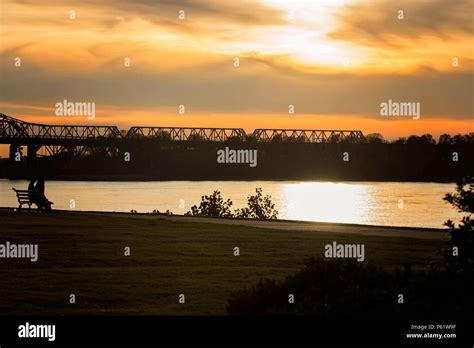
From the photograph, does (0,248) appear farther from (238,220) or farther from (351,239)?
(238,220)

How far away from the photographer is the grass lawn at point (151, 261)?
1406cm

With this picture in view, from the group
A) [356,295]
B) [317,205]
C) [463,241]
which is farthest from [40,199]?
[317,205]

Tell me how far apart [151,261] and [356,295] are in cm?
804

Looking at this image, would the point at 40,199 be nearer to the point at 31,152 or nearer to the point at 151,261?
the point at 151,261

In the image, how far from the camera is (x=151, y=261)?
18781 mm

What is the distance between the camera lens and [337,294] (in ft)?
39.4

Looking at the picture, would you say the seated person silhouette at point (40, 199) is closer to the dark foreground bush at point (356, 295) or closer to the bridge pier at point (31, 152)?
the dark foreground bush at point (356, 295)

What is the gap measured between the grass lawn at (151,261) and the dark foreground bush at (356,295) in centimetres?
140

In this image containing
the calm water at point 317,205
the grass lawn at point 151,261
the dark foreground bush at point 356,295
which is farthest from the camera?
the calm water at point 317,205

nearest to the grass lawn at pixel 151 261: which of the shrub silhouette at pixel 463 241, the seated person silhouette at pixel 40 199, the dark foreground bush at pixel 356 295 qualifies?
the dark foreground bush at pixel 356 295

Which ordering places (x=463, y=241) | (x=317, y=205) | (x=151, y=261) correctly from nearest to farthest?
(x=463, y=241), (x=151, y=261), (x=317, y=205)

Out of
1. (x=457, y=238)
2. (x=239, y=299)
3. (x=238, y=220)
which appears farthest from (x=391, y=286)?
(x=238, y=220)

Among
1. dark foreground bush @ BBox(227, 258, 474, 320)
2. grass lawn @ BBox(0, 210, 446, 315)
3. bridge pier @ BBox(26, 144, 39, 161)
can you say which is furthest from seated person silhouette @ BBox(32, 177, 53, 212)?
bridge pier @ BBox(26, 144, 39, 161)

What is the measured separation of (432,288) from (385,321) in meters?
1.63
